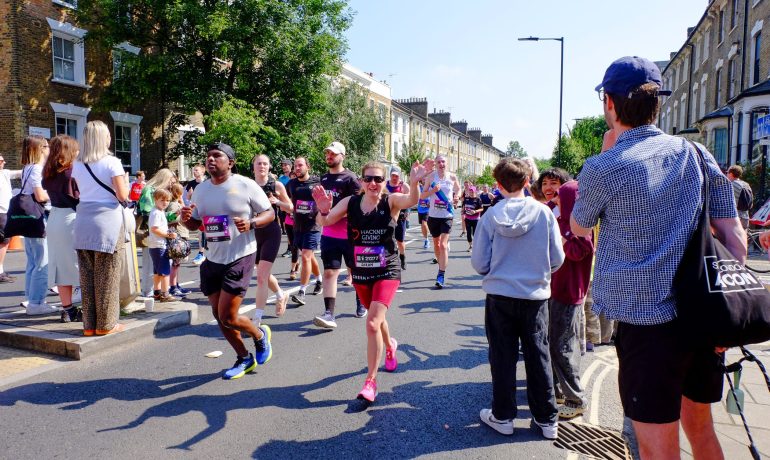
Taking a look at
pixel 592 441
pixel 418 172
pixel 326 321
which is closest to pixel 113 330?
pixel 326 321

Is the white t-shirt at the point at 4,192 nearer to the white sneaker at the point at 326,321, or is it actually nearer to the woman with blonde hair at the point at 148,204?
the woman with blonde hair at the point at 148,204

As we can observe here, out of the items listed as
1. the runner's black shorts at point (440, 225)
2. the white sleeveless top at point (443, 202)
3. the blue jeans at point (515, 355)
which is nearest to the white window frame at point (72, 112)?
the white sleeveless top at point (443, 202)

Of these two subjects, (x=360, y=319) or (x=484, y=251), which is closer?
(x=484, y=251)

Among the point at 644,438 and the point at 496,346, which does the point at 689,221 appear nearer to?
the point at 644,438

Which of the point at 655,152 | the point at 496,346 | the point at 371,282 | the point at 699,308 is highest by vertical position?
the point at 655,152

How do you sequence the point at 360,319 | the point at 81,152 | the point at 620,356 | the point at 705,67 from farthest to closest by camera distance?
the point at 705,67, the point at 360,319, the point at 81,152, the point at 620,356

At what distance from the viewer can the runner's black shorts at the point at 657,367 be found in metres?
2.02

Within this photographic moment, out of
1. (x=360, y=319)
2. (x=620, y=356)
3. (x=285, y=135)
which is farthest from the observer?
(x=285, y=135)

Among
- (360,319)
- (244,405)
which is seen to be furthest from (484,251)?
(360,319)

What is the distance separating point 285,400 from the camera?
13.9 ft

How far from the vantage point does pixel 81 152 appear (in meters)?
5.36

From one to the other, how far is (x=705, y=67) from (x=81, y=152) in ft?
110

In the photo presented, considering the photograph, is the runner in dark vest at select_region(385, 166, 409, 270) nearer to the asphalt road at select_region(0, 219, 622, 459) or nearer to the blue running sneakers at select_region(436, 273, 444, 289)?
the blue running sneakers at select_region(436, 273, 444, 289)

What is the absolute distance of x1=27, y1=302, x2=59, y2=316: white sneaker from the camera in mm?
6301
